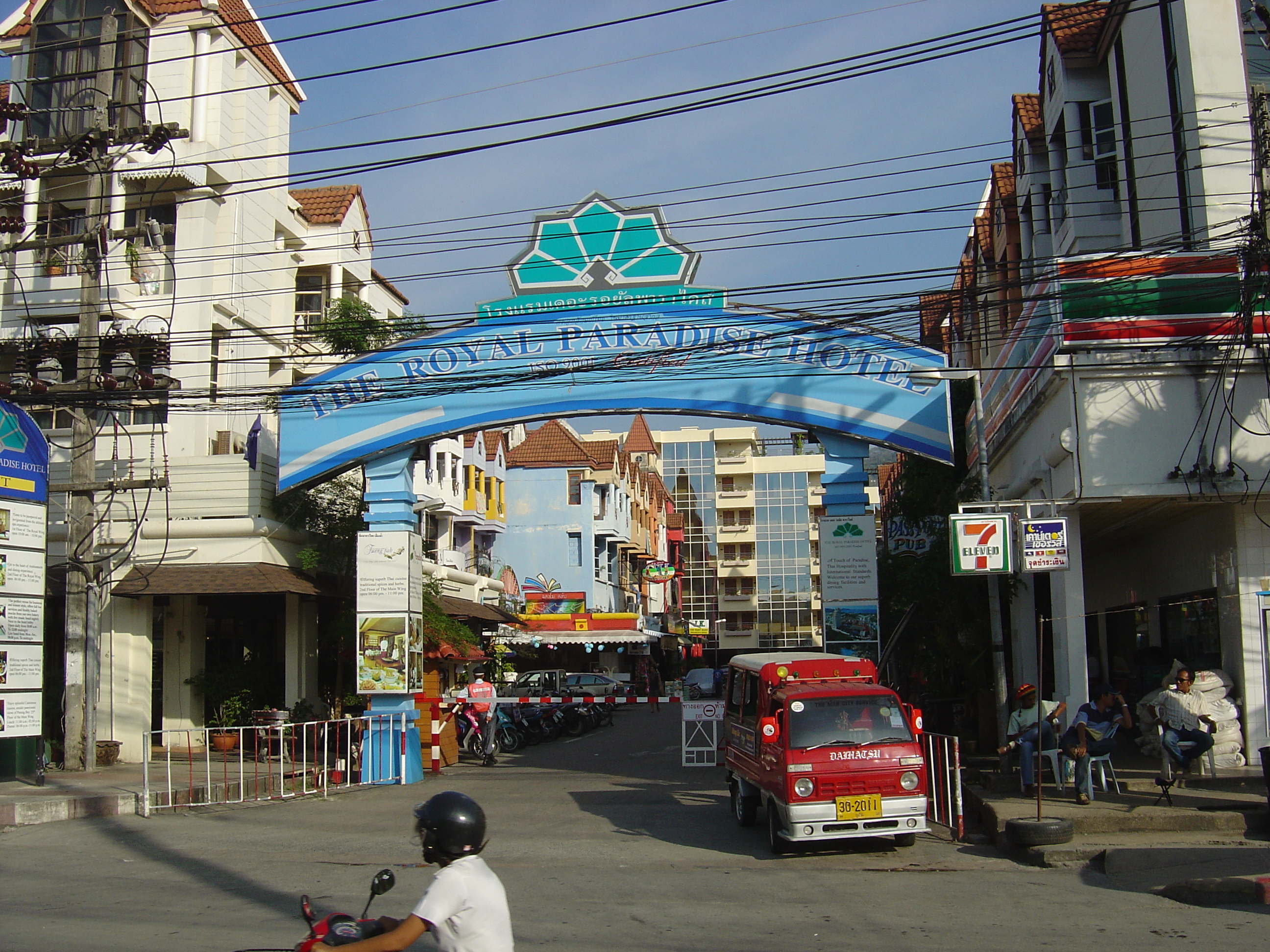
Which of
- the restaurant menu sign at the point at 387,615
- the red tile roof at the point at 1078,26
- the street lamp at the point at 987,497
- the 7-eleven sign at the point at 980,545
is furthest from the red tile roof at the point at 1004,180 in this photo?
the restaurant menu sign at the point at 387,615

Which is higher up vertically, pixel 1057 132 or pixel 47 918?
pixel 1057 132

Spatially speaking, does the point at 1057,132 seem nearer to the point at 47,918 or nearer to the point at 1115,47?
the point at 1115,47

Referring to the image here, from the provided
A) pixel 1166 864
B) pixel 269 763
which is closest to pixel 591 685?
pixel 269 763

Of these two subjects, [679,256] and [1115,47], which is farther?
[1115,47]

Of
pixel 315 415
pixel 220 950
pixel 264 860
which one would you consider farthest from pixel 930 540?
pixel 220 950

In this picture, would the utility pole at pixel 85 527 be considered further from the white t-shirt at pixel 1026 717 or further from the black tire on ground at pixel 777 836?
the white t-shirt at pixel 1026 717

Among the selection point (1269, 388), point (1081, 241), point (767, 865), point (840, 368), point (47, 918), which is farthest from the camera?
point (1081, 241)

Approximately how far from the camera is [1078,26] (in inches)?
854

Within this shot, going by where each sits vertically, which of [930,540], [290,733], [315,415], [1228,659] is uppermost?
[315,415]

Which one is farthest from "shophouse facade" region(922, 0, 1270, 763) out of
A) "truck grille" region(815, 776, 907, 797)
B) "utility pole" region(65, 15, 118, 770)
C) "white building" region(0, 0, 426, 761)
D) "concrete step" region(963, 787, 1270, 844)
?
"utility pole" region(65, 15, 118, 770)

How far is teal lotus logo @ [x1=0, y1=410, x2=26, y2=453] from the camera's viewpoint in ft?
58.2

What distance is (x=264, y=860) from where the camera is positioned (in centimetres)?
1184

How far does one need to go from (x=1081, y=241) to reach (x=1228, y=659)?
10.2m

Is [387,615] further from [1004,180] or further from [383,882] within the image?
[1004,180]
